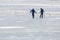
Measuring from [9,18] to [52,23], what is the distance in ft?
13.9

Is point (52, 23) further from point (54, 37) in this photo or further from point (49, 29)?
point (54, 37)

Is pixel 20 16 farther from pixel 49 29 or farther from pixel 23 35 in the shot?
pixel 23 35

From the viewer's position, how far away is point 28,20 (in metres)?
20.5

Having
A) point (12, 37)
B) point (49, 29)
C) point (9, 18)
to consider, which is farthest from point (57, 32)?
point (9, 18)

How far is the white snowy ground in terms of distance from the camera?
14992 mm

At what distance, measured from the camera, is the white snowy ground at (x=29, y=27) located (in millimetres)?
14992

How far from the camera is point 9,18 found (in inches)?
848

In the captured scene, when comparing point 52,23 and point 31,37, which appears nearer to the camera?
point 31,37

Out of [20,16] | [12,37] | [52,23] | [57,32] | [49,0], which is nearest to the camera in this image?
[12,37]

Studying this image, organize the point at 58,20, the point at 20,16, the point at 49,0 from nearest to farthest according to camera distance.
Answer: the point at 58,20 < the point at 20,16 < the point at 49,0

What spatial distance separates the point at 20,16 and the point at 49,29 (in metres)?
5.97

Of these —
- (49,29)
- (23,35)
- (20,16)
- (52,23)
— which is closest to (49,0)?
(20,16)

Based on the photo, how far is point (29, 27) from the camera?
17.7 metres

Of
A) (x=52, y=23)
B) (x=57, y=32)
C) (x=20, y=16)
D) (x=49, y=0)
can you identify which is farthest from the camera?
(x=49, y=0)
